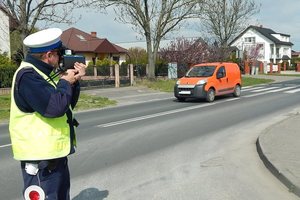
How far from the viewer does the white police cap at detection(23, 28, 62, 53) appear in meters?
3.04

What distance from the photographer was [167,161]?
717 cm

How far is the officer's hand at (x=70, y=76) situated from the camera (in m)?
3.10

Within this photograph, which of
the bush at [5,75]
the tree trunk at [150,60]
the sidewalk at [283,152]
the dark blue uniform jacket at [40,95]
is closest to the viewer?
the dark blue uniform jacket at [40,95]

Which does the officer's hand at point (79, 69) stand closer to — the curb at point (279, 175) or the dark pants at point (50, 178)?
the dark pants at point (50, 178)

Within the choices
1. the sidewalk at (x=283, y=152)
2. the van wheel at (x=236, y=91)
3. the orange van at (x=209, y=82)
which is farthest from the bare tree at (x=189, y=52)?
the sidewalk at (x=283, y=152)

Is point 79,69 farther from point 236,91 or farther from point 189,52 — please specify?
point 189,52

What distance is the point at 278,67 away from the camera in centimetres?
6525

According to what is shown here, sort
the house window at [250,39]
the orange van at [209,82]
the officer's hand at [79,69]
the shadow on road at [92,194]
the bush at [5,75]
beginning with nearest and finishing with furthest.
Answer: the officer's hand at [79,69] < the shadow on road at [92,194] < the orange van at [209,82] < the bush at [5,75] < the house window at [250,39]

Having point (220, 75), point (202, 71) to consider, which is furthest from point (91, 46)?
point (220, 75)

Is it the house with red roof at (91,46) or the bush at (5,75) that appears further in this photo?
the house with red roof at (91,46)

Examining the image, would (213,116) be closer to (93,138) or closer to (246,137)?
(246,137)

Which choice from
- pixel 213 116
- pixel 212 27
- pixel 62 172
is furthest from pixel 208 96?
pixel 212 27

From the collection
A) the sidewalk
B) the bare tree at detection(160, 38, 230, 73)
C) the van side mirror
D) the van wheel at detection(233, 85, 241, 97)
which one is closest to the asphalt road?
the sidewalk

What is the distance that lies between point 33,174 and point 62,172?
0.85 ft
